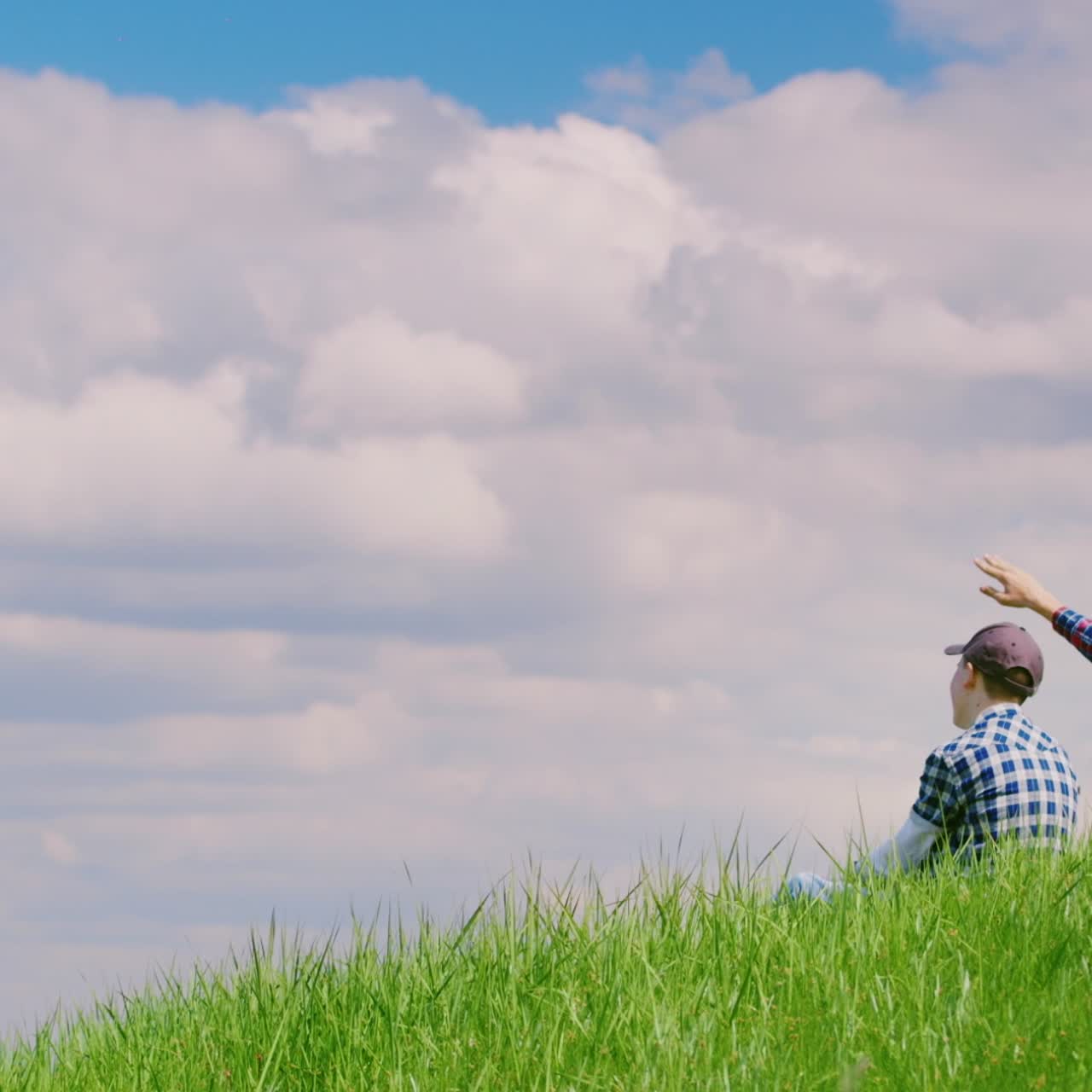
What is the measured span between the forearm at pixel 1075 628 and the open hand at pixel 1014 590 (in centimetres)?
7

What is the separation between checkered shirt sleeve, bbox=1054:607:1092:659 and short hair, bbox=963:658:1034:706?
34cm

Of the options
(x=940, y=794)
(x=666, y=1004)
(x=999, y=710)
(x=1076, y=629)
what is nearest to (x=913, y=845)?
(x=940, y=794)

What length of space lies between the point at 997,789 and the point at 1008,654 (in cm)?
82

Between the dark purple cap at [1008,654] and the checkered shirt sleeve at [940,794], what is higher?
the dark purple cap at [1008,654]

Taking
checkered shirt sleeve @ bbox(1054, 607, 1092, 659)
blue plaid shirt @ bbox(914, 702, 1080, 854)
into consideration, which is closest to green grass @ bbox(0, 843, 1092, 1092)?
blue plaid shirt @ bbox(914, 702, 1080, 854)

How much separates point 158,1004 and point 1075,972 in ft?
13.8

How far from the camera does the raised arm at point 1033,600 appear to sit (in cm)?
802

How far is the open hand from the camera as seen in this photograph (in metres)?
8.30

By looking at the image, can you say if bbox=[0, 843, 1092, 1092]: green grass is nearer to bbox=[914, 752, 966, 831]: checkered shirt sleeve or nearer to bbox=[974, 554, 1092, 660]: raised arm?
bbox=[914, 752, 966, 831]: checkered shirt sleeve

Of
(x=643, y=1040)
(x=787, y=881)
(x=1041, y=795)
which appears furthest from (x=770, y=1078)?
(x=1041, y=795)

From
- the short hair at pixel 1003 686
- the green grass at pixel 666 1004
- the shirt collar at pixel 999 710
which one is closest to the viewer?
the green grass at pixel 666 1004

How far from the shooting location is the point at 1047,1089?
14.2 feet

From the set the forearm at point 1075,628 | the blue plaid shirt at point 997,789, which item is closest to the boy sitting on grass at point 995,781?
the blue plaid shirt at point 997,789

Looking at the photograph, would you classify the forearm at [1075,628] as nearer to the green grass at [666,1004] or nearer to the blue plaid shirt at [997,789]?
the blue plaid shirt at [997,789]
